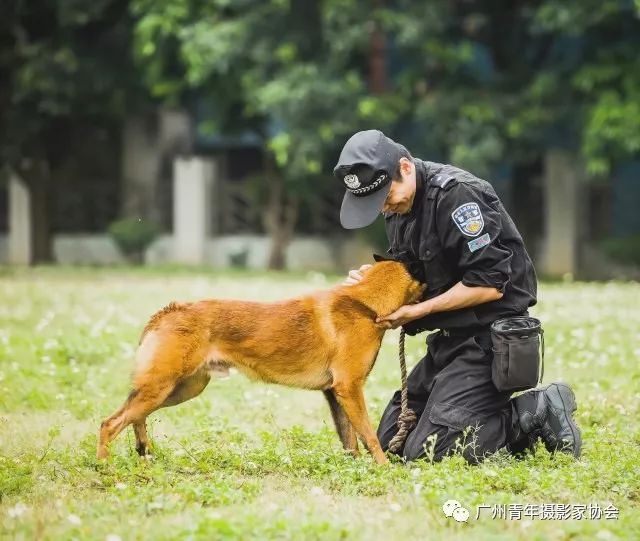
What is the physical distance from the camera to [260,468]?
20.3ft

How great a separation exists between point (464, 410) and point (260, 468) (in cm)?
121

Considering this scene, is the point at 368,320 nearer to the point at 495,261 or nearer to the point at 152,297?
the point at 495,261

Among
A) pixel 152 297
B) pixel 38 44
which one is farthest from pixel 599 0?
pixel 38 44

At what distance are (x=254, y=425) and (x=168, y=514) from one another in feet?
8.96

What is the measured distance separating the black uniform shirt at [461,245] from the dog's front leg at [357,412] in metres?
0.61

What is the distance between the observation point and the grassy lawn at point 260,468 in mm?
4836

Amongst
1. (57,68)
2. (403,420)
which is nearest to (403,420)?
(403,420)

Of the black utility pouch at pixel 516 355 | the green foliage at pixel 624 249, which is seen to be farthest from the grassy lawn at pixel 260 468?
the green foliage at pixel 624 249

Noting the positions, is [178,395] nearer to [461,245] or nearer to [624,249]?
[461,245]

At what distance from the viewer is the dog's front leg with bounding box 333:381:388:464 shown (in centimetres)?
616

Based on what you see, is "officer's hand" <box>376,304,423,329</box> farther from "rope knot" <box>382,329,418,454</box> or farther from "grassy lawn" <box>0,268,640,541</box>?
"grassy lawn" <box>0,268,640,541</box>

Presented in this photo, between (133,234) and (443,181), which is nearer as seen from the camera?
(443,181)

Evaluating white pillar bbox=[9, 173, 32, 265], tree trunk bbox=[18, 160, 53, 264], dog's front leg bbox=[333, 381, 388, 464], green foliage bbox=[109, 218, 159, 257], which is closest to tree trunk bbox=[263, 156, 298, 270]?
green foliage bbox=[109, 218, 159, 257]

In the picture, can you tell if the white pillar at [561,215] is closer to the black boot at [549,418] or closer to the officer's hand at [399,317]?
the black boot at [549,418]
